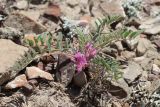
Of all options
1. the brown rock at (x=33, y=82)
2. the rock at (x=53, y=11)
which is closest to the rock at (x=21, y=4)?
the rock at (x=53, y=11)

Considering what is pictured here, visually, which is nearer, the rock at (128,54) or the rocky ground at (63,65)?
the rocky ground at (63,65)

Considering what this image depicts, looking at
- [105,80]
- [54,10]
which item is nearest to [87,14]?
[54,10]

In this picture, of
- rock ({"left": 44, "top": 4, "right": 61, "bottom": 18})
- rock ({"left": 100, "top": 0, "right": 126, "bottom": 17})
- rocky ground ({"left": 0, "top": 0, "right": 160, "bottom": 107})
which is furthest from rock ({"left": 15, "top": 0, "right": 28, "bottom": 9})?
rock ({"left": 100, "top": 0, "right": 126, "bottom": 17})

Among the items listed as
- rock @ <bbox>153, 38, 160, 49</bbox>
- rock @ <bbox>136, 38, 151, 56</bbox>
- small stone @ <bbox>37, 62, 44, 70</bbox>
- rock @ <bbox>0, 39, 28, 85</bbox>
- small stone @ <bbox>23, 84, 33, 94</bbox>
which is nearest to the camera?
rock @ <bbox>0, 39, 28, 85</bbox>

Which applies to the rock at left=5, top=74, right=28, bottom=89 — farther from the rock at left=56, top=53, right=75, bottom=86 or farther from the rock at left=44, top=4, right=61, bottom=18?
the rock at left=44, top=4, right=61, bottom=18

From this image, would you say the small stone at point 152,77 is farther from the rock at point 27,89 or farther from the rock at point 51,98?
the rock at point 27,89

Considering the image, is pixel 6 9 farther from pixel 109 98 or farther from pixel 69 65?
pixel 109 98
